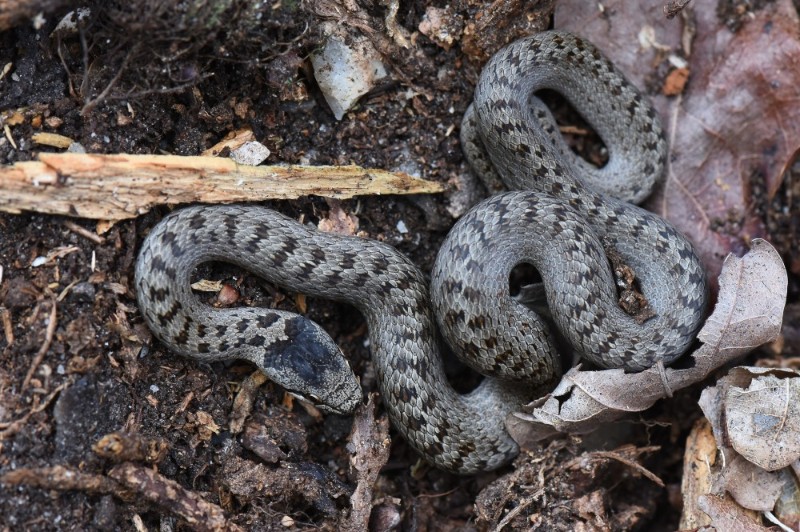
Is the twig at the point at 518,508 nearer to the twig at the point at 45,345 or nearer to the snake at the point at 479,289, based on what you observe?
the snake at the point at 479,289

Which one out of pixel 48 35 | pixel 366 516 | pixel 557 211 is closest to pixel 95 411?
pixel 366 516

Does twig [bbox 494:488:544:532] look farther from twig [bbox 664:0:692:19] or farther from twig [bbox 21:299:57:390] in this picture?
twig [bbox 664:0:692:19]

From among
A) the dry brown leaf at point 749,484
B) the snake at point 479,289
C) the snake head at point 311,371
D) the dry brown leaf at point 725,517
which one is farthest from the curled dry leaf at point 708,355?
the snake head at point 311,371

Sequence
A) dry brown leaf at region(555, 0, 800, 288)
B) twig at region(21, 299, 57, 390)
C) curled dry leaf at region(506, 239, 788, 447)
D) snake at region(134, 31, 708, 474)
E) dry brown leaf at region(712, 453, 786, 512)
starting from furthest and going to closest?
dry brown leaf at region(555, 0, 800, 288) → snake at region(134, 31, 708, 474) → curled dry leaf at region(506, 239, 788, 447) → dry brown leaf at region(712, 453, 786, 512) → twig at region(21, 299, 57, 390)

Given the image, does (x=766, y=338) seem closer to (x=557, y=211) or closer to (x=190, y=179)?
(x=557, y=211)

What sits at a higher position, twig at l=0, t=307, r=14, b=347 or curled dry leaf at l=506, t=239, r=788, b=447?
curled dry leaf at l=506, t=239, r=788, b=447

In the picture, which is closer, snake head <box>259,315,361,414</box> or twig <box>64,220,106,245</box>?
twig <box>64,220,106,245</box>

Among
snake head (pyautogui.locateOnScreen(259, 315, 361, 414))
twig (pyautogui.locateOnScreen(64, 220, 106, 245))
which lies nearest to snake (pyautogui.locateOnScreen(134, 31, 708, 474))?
snake head (pyautogui.locateOnScreen(259, 315, 361, 414))
